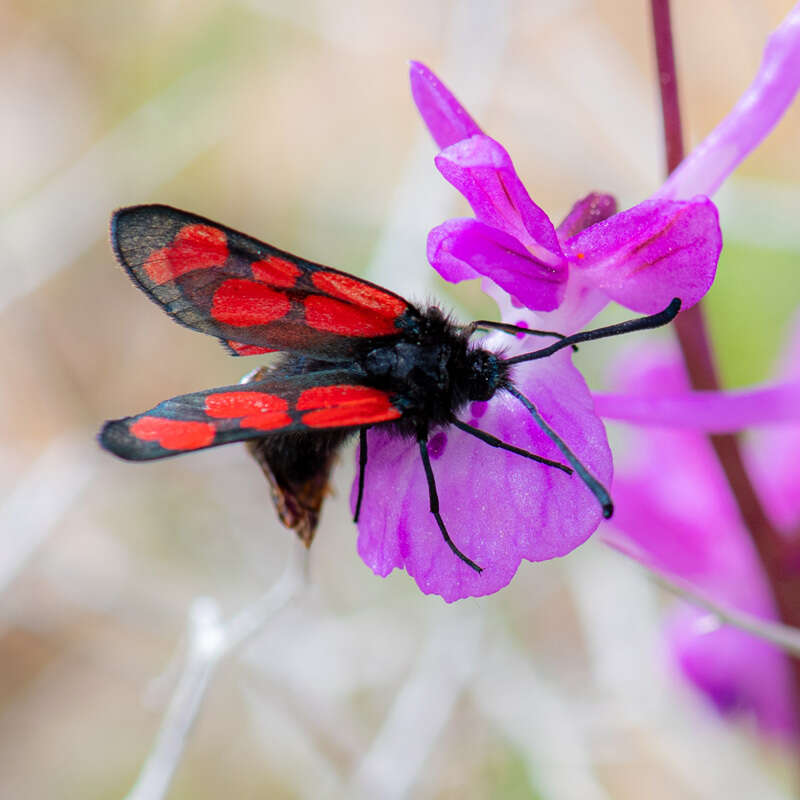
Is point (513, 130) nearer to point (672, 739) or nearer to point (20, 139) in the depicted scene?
point (20, 139)

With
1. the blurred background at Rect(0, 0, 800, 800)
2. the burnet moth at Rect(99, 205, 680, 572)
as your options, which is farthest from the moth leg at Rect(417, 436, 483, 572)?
the blurred background at Rect(0, 0, 800, 800)

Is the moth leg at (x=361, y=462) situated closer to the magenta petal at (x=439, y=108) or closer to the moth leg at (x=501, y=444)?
the moth leg at (x=501, y=444)

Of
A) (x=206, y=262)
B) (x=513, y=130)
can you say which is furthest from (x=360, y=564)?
(x=206, y=262)

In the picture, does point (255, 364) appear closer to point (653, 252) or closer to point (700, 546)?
point (700, 546)

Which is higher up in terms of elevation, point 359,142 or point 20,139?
point 20,139

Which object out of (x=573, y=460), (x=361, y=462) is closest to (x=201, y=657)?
(x=361, y=462)

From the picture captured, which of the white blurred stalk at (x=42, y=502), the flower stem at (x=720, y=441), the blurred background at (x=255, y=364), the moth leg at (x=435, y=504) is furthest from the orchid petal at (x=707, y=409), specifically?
the white blurred stalk at (x=42, y=502)
